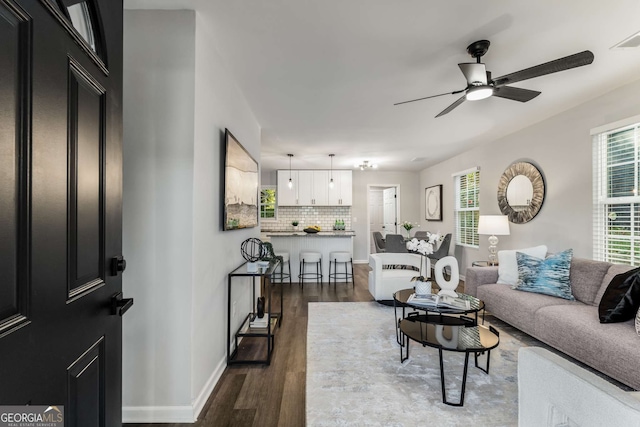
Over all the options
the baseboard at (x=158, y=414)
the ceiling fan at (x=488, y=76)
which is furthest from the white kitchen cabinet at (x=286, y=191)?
the baseboard at (x=158, y=414)

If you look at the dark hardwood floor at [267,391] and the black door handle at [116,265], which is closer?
the black door handle at [116,265]

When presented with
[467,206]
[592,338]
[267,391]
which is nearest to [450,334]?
[592,338]

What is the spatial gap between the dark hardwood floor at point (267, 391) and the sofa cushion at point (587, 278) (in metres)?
2.69

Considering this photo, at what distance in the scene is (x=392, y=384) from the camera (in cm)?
213

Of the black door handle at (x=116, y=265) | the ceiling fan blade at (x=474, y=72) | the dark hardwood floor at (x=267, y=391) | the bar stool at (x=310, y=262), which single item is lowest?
the dark hardwood floor at (x=267, y=391)

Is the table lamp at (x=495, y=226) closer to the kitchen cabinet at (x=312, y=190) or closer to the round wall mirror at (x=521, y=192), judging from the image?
the round wall mirror at (x=521, y=192)

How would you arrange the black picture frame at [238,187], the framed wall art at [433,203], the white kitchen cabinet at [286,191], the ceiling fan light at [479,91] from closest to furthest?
1. the ceiling fan light at [479,91]
2. the black picture frame at [238,187]
3. the framed wall art at [433,203]
4. the white kitchen cabinet at [286,191]

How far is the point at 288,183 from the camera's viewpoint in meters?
6.98

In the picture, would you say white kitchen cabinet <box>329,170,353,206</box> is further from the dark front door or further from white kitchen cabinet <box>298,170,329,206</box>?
the dark front door

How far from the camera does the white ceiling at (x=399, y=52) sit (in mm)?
1770

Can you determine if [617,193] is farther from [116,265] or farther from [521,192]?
[116,265]

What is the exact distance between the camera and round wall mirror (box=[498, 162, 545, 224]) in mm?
3830

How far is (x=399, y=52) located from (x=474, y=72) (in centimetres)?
56

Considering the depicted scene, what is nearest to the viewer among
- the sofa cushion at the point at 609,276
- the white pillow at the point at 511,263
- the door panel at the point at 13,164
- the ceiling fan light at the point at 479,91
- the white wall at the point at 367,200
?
the door panel at the point at 13,164
